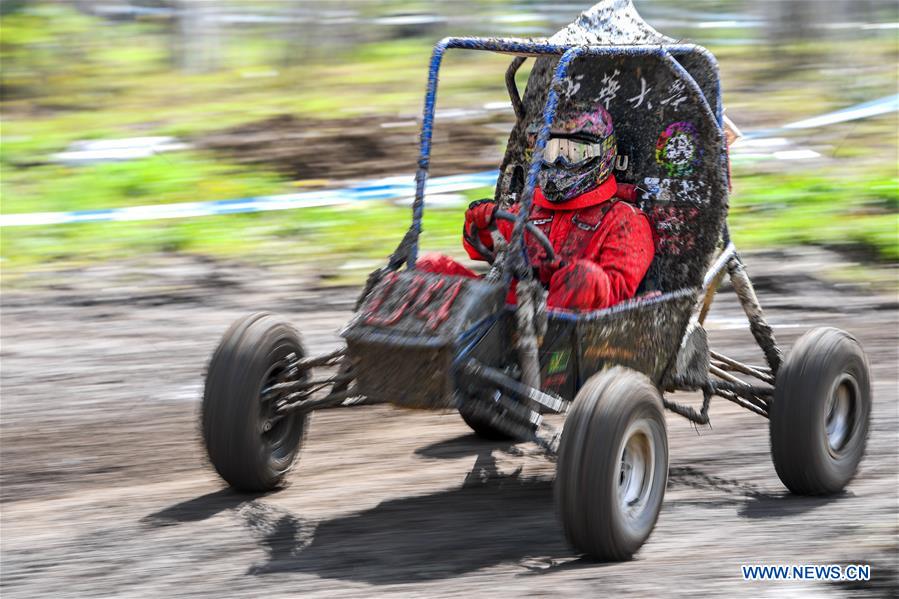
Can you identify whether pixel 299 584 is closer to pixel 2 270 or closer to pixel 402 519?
pixel 402 519

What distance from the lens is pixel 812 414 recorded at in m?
5.16

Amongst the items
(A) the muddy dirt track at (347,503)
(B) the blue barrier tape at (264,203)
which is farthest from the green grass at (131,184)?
(A) the muddy dirt track at (347,503)

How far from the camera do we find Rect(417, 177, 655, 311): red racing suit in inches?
196

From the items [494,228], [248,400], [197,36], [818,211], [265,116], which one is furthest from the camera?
[197,36]

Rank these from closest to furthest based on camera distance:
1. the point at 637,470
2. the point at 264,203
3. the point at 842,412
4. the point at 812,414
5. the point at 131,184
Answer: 1. the point at 637,470
2. the point at 812,414
3. the point at 842,412
4. the point at 264,203
5. the point at 131,184

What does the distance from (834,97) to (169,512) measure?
10.2 m

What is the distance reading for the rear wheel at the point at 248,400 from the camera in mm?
4957

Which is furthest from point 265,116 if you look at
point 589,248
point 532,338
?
point 532,338

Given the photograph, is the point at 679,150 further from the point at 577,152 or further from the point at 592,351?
the point at 592,351

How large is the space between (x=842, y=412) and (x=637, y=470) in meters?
1.31

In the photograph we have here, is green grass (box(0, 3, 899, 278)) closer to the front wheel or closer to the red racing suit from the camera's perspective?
the red racing suit

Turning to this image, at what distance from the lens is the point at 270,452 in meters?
5.21

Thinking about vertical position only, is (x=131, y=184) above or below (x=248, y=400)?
above

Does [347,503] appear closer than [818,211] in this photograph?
Yes
